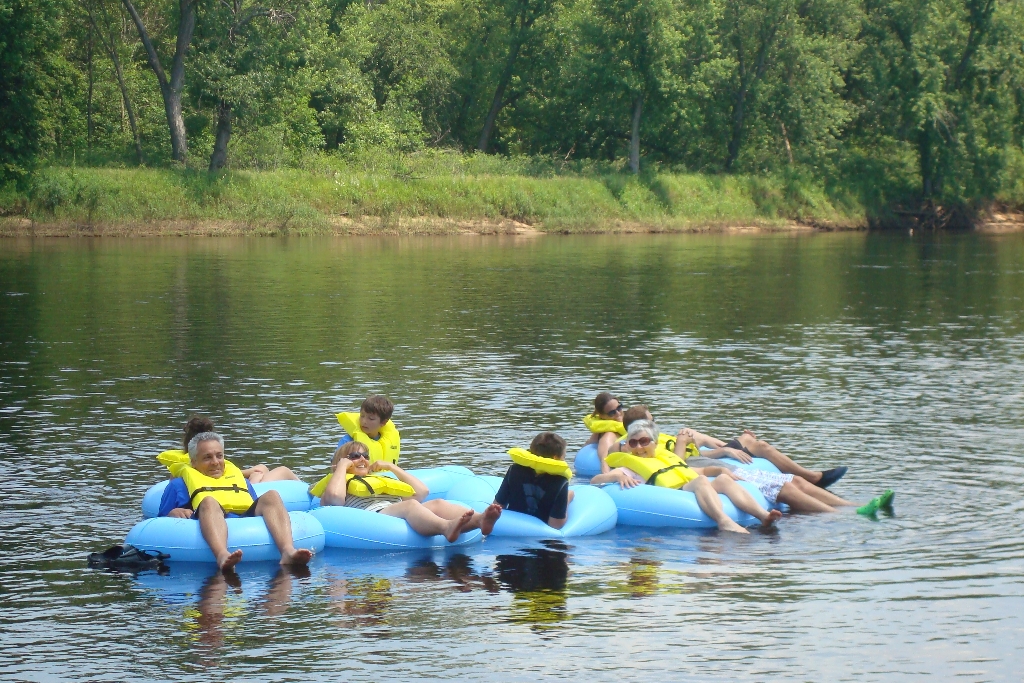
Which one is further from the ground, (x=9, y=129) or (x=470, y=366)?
(x=9, y=129)

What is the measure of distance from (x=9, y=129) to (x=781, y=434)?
33.6 metres

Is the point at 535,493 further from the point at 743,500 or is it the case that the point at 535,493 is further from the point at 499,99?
the point at 499,99

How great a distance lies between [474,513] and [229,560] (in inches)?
71.1

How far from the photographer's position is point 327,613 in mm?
8797

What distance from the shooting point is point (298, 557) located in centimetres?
966

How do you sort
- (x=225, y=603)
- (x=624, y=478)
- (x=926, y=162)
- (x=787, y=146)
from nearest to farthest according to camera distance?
1. (x=225, y=603)
2. (x=624, y=478)
3. (x=926, y=162)
4. (x=787, y=146)

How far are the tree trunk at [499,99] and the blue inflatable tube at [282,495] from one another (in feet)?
169

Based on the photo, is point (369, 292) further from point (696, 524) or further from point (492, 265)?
point (696, 524)

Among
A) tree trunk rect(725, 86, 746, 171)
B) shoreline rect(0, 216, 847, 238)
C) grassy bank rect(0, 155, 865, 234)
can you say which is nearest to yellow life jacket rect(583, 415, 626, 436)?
shoreline rect(0, 216, 847, 238)

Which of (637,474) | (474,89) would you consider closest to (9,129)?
(474,89)

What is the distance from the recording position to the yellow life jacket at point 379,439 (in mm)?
11086

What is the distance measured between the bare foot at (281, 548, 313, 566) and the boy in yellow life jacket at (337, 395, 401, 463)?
1.47 meters

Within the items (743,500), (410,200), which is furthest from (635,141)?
(743,500)

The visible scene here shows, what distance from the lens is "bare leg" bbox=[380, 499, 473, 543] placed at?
10.1 metres
